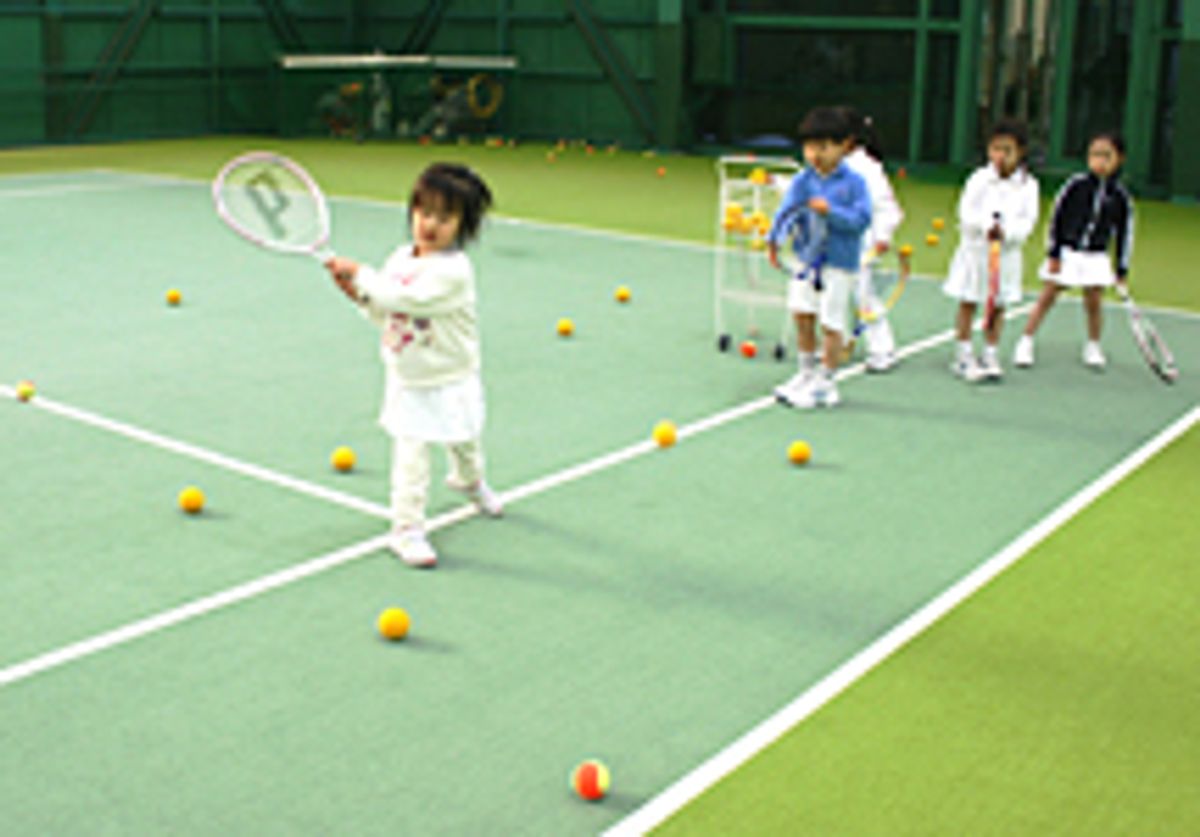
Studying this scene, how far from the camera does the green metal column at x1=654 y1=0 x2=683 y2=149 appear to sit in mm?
21875

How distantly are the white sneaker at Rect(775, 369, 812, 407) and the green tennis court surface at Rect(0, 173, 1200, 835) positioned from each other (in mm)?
152

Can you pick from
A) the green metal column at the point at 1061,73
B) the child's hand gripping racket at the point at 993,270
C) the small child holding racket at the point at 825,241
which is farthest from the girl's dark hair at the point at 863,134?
the green metal column at the point at 1061,73

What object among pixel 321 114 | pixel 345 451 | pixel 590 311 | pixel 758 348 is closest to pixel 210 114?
pixel 321 114

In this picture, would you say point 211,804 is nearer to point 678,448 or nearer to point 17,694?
point 17,694

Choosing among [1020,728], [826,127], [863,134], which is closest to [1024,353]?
[863,134]

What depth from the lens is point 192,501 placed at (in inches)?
245

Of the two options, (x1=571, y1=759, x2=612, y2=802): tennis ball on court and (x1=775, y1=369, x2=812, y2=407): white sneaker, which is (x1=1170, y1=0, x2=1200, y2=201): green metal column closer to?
(x1=775, y1=369, x2=812, y2=407): white sneaker

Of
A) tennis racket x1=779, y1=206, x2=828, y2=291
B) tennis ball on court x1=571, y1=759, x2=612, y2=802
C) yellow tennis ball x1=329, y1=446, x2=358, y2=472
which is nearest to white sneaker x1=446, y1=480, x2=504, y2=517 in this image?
yellow tennis ball x1=329, y1=446, x2=358, y2=472

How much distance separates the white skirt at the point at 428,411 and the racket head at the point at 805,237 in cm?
277

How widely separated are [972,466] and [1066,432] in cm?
93

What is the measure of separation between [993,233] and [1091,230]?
81cm

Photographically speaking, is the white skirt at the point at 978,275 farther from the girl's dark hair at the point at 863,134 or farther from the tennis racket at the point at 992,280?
the girl's dark hair at the point at 863,134

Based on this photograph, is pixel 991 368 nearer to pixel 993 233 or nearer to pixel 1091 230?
pixel 993 233

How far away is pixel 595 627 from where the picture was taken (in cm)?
517
